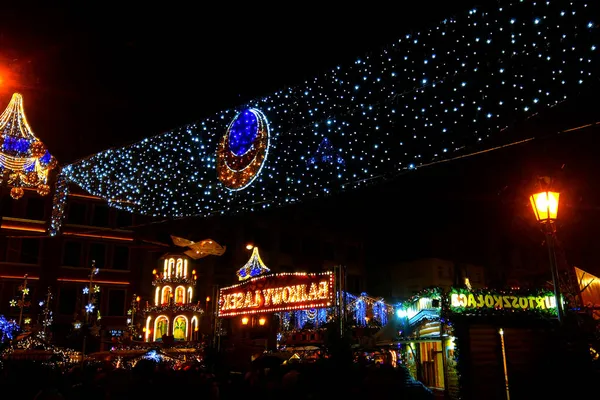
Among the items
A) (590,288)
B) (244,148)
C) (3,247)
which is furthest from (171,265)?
(590,288)

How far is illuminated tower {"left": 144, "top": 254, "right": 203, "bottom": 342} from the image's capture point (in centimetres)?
3188

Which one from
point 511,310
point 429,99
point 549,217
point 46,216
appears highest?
point 46,216

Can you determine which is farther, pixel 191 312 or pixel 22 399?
pixel 191 312

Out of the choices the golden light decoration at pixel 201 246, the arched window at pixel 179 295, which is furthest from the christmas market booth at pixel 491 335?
the arched window at pixel 179 295

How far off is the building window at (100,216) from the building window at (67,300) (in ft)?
16.9

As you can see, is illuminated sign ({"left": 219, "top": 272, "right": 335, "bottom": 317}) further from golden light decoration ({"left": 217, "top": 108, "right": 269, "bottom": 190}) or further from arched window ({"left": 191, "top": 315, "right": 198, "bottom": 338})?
arched window ({"left": 191, "top": 315, "right": 198, "bottom": 338})

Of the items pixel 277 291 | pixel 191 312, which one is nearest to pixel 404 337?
pixel 277 291

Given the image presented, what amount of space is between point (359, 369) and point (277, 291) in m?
11.5

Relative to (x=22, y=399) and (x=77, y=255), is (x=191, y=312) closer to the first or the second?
(x=77, y=255)

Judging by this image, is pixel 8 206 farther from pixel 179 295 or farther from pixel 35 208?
pixel 179 295

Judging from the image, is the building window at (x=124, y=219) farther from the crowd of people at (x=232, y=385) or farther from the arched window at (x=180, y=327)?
the crowd of people at (x=232, y=385)

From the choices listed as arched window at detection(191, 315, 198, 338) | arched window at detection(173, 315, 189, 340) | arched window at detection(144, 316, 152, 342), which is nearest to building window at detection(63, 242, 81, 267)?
arched window at detection(144, 316, 152, 342)

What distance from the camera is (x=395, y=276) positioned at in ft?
142

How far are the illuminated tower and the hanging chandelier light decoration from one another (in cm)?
2025
